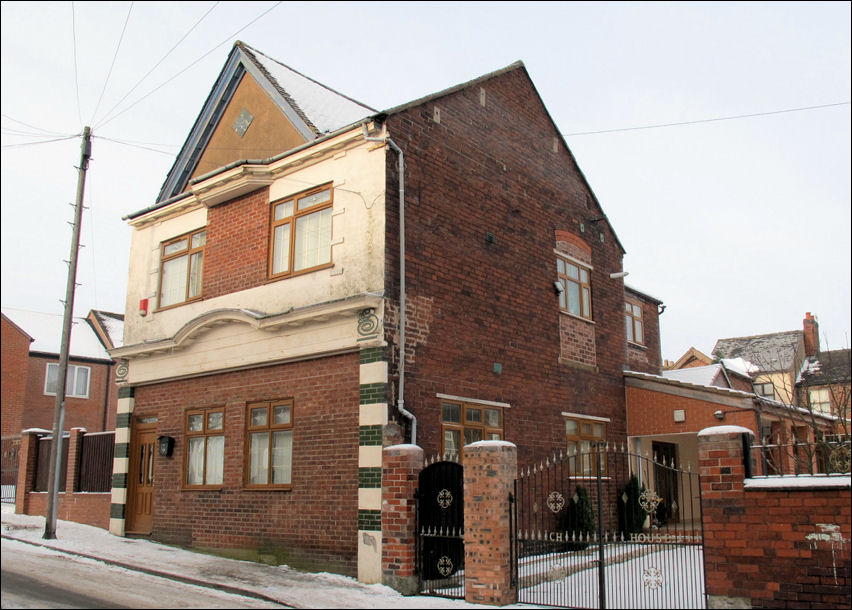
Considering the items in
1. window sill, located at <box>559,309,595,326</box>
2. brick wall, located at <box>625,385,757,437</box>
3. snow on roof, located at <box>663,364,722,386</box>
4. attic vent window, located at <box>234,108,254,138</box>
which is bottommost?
brick wall, located at <box>625,385,757,437</box>

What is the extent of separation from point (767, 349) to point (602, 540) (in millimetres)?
42037

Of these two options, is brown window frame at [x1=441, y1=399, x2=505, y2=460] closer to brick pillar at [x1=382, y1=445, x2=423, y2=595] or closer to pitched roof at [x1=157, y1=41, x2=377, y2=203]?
brick pillar at [x1=382, y1=445, x2=423, y2=595]

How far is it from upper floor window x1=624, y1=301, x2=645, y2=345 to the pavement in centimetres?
1305

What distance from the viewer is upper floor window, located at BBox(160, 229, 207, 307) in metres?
16.9

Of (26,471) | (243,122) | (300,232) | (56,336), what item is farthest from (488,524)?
(56,336)

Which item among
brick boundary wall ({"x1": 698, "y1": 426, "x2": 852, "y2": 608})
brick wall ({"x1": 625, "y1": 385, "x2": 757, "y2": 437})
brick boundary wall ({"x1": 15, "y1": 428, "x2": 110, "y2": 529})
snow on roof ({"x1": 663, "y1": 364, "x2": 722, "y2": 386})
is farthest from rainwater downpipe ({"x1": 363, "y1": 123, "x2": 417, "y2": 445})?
snow on roof ({"x1": 663, "y1": 364, "x2": 722, "y2": 386})

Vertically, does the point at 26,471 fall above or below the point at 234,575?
above

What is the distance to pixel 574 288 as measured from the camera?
1842 centimetres

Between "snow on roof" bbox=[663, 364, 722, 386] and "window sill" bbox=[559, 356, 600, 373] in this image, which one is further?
"snow on roof" bbox=[663, 364, 722, 386]

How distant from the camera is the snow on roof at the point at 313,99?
1598cm

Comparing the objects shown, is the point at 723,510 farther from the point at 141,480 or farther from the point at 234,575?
the point at 141,480

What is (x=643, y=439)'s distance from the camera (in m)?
19.7

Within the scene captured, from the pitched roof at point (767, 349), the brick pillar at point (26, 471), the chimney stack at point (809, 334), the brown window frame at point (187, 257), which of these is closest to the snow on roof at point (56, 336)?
the brick pillar at point (26, 471)

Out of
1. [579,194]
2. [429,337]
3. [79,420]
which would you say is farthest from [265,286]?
[79,420]
